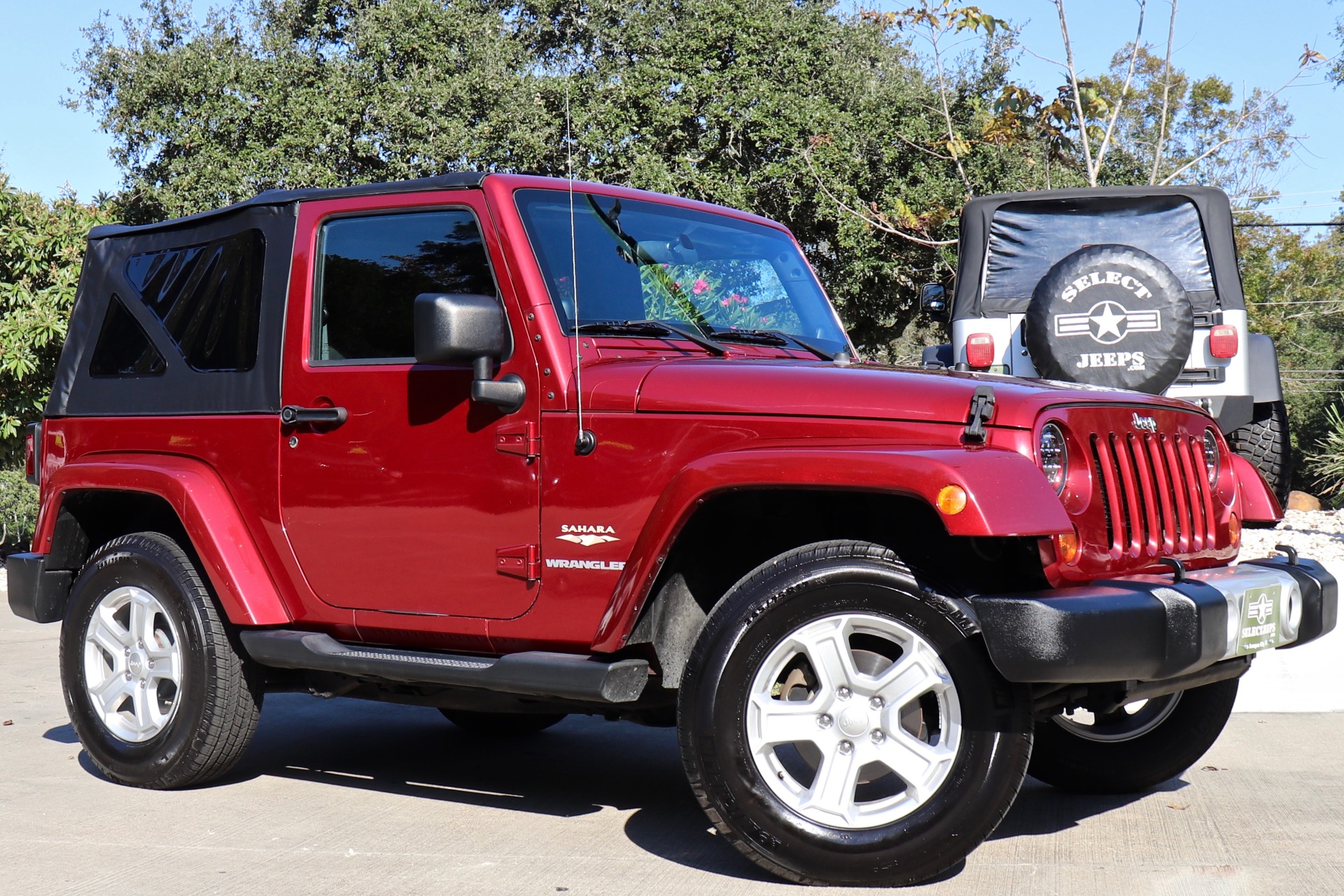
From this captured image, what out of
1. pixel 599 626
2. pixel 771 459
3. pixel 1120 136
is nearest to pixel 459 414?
pixel 599 626

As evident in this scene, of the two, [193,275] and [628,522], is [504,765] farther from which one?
[193,275]

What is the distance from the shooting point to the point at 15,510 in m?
14.7

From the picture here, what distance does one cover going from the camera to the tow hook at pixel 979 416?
3.42 metres

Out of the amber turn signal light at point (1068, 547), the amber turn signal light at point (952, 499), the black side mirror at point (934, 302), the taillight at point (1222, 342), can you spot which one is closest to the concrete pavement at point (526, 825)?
the amber turn signal light at point (1068, 547)

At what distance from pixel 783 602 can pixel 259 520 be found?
2.06m

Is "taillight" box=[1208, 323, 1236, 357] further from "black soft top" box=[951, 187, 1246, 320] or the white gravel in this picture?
the white gravel

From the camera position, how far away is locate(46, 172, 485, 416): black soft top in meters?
4.75

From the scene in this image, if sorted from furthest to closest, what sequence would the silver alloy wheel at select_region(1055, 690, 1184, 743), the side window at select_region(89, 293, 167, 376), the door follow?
1. the side window at select_region(89, 293, 167, 376)
2. the silver alloy wheel at select_region(1055, 690, 1184, 743)
3. the door

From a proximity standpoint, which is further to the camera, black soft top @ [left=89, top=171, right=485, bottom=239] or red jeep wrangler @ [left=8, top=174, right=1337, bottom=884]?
black soft top @ [left=89, top=171, right=485, bottom=239]

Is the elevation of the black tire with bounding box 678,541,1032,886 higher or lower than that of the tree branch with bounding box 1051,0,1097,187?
lower

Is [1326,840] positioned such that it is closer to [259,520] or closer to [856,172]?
[259,520]

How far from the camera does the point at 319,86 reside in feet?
74.4

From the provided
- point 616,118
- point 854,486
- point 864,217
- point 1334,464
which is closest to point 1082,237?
point 1334,464

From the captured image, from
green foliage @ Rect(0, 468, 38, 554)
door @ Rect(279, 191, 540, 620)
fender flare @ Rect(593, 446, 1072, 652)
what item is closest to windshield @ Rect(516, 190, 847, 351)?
door @ Rect(279, 191, 540, 620)
